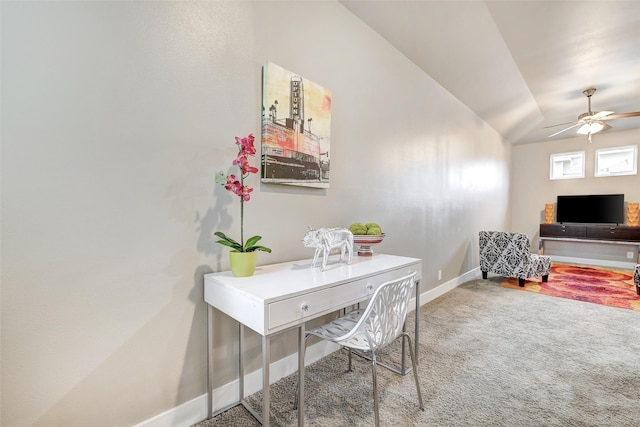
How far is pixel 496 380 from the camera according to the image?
6.10 ft

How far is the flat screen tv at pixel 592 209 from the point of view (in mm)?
5469

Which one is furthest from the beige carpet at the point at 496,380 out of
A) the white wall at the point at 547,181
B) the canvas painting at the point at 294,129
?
the white wall at the point at 547,181

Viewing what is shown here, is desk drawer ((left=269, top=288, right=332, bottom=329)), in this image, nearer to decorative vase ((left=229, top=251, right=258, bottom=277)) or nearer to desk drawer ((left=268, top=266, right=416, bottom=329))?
desk drawer ((left=268, top=266, right=416, bottom=329))

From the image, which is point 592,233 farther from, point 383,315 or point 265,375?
point 265,375

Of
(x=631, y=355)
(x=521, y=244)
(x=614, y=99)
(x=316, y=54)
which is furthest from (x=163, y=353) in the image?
(x=614, y=99)

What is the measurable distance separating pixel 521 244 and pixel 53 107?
4.88 m

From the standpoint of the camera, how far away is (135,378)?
130 centimetres

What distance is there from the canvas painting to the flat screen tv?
6428mm

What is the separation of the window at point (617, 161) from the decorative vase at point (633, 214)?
25.0 inches

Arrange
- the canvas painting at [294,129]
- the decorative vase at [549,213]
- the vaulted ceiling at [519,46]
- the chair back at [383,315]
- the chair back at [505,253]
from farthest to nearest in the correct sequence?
the decorative vase at [549,213]
the chair back at [505,253]
the vaulted ceiling at [519,46]
the canvas painting at [294,129]
the chair back at [383,315]

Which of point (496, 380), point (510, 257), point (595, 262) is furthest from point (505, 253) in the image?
point (595, 262)

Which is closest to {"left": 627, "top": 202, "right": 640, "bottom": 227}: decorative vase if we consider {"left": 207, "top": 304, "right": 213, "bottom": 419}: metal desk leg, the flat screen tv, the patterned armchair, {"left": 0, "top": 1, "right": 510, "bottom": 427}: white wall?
the flat screen tv

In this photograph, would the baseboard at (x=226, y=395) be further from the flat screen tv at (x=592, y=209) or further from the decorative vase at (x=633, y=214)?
the decorative vase at (x=633, y=214)

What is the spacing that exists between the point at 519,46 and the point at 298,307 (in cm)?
343
